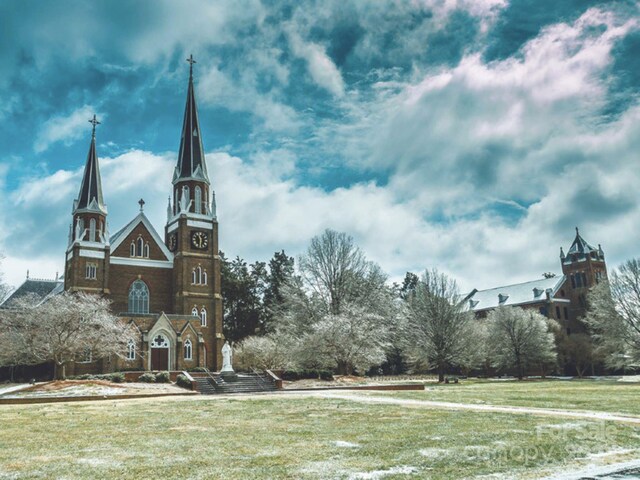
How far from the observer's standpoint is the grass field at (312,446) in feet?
26.5

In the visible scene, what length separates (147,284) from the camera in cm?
5431

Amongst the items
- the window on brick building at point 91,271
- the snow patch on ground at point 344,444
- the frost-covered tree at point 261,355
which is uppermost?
the window on brick building at point 91,271

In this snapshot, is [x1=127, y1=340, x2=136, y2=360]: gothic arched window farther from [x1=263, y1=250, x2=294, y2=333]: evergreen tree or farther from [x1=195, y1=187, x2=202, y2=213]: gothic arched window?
[x1=263, y1=250, x2=294, y2=333]: evergreen tree

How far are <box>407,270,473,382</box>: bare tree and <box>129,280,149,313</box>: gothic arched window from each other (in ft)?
83.0

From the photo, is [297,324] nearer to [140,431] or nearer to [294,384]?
[294,384]

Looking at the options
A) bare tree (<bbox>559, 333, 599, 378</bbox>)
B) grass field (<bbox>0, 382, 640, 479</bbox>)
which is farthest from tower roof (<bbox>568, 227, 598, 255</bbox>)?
grass field (<bbox>0, 382, 640, 479</bbox>)

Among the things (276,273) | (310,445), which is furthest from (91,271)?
(310,445)

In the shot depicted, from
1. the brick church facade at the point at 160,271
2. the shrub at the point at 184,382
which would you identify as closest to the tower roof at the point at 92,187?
the brick church facade at the point at 160,271

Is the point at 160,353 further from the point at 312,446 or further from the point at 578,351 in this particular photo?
the point at 578,351

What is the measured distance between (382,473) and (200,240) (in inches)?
1996

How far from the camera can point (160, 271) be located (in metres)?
55.2

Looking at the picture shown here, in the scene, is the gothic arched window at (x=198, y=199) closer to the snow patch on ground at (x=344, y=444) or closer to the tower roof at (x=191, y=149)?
the tower roof at (x=191, y=149)

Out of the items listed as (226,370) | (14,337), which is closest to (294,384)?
(226,370)

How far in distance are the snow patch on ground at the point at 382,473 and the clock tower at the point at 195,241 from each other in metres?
45.9
